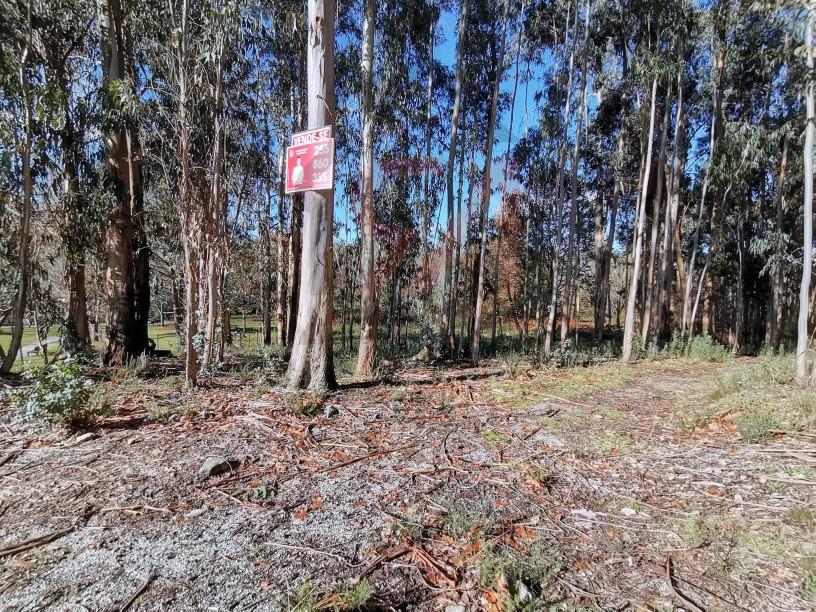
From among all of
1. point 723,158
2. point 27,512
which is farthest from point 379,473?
point 723,158

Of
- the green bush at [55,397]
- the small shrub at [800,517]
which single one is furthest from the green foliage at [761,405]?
the green bush at [55,397]

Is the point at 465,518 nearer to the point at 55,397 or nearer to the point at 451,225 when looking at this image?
the point at 55,397

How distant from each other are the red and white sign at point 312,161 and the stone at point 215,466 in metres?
2.70

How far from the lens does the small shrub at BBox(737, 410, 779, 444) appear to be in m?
3.38

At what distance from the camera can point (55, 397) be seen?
320 centimetres

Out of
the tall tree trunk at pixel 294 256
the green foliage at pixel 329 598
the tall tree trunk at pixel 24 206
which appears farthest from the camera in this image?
the tall tree trunk at pixel 294 256

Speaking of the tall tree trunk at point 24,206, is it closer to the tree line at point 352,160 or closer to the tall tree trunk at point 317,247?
the tree line at point 352,160

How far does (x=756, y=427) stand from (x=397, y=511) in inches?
131

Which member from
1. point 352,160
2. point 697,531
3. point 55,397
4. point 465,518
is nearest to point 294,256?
point 352,160

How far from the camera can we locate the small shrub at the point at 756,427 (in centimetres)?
338

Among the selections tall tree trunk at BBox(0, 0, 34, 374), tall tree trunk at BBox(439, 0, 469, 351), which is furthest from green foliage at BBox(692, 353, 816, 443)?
tall tree trunk at BBox(0, 0, 34, 374)

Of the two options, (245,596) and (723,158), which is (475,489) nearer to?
(245,596)

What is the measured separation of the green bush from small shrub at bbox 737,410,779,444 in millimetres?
5730

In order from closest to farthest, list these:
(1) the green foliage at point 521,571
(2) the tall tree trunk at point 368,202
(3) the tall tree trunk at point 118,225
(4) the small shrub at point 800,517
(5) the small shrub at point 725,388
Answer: (1) the green foliage at point 521,571, (4) the small shrub at point 800,517, (5) the small shrub at point 725,388, (2) the tall tree trunk at point 368,202, (3) the tall tree trunk at point 118,225
